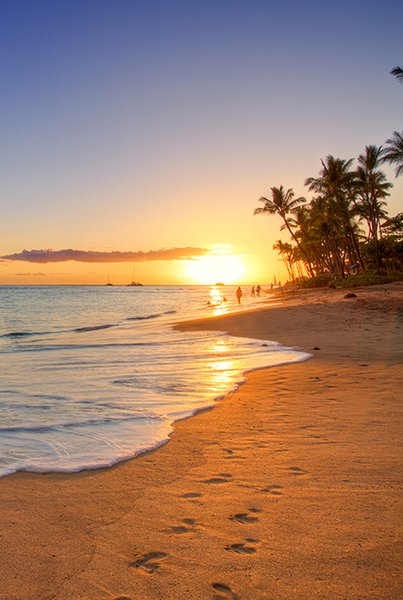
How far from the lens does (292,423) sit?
17.1 feet

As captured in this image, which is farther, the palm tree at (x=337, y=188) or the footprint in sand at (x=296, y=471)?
the palm tree at (x=337, y=188)

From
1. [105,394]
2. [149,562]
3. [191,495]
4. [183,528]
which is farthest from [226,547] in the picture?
[105,394]

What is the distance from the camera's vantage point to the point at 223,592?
225cm

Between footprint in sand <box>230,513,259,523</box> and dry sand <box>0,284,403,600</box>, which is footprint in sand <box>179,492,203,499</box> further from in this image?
footprint in sand <box>230,513,259,523</box>

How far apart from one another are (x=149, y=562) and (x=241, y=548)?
1.85 feet

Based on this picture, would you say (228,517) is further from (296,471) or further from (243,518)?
(296,471)

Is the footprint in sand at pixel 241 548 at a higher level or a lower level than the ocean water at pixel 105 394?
higher

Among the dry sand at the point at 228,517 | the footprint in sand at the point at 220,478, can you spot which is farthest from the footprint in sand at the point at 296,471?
the footprint in sand at the point at 220,478

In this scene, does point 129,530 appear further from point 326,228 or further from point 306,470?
point 326,228

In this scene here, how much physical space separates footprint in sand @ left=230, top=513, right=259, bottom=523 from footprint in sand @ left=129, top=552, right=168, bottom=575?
60 cm

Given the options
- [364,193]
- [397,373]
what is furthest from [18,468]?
[364,193]

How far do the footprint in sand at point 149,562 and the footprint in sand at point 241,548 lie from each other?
1.32 feet

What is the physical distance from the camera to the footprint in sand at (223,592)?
87.0 inches

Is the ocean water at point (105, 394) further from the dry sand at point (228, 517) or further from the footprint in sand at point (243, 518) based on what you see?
the footprint in sand at point (243, 518)
